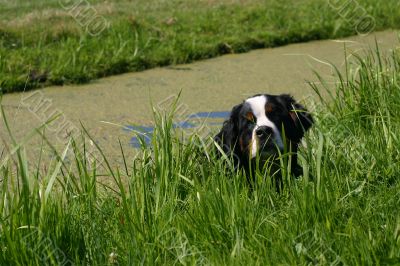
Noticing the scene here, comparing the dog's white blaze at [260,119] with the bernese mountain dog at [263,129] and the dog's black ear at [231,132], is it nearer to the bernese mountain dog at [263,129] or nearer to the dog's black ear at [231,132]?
the bernese mountain dog at [263,129]

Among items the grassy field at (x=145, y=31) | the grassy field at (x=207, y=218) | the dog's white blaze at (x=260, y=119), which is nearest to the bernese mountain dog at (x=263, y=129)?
the dog's white blaze at (x=260, y=119)

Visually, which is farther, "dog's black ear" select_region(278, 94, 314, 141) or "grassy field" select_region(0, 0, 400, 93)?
"grassy field" select_region(0, 0, 400, 93)

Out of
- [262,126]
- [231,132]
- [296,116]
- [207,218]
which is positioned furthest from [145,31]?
[207,218]

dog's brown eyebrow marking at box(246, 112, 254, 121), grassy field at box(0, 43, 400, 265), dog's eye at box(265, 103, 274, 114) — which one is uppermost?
dog's eye at box(265, 103, 274, 114)

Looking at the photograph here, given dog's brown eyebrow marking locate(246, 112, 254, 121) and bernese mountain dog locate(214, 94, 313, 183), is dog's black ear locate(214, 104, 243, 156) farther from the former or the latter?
dog's brown eyebrow marking locate(246, 112, 254, 121)

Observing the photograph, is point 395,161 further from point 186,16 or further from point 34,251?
point 186,16

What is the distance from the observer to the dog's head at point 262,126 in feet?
16.2

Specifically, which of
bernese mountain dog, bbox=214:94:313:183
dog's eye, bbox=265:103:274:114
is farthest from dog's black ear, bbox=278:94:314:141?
dog's eye, bbox=265:103:274:114

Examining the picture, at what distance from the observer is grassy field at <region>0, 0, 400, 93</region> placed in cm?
818

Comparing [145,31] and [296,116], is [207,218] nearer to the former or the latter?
[296,116]

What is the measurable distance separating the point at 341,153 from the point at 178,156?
0.80 meters

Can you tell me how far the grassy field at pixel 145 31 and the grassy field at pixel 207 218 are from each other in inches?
130

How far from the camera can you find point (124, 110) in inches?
283

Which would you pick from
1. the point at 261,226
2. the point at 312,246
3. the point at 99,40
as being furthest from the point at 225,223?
the point at 99,40
